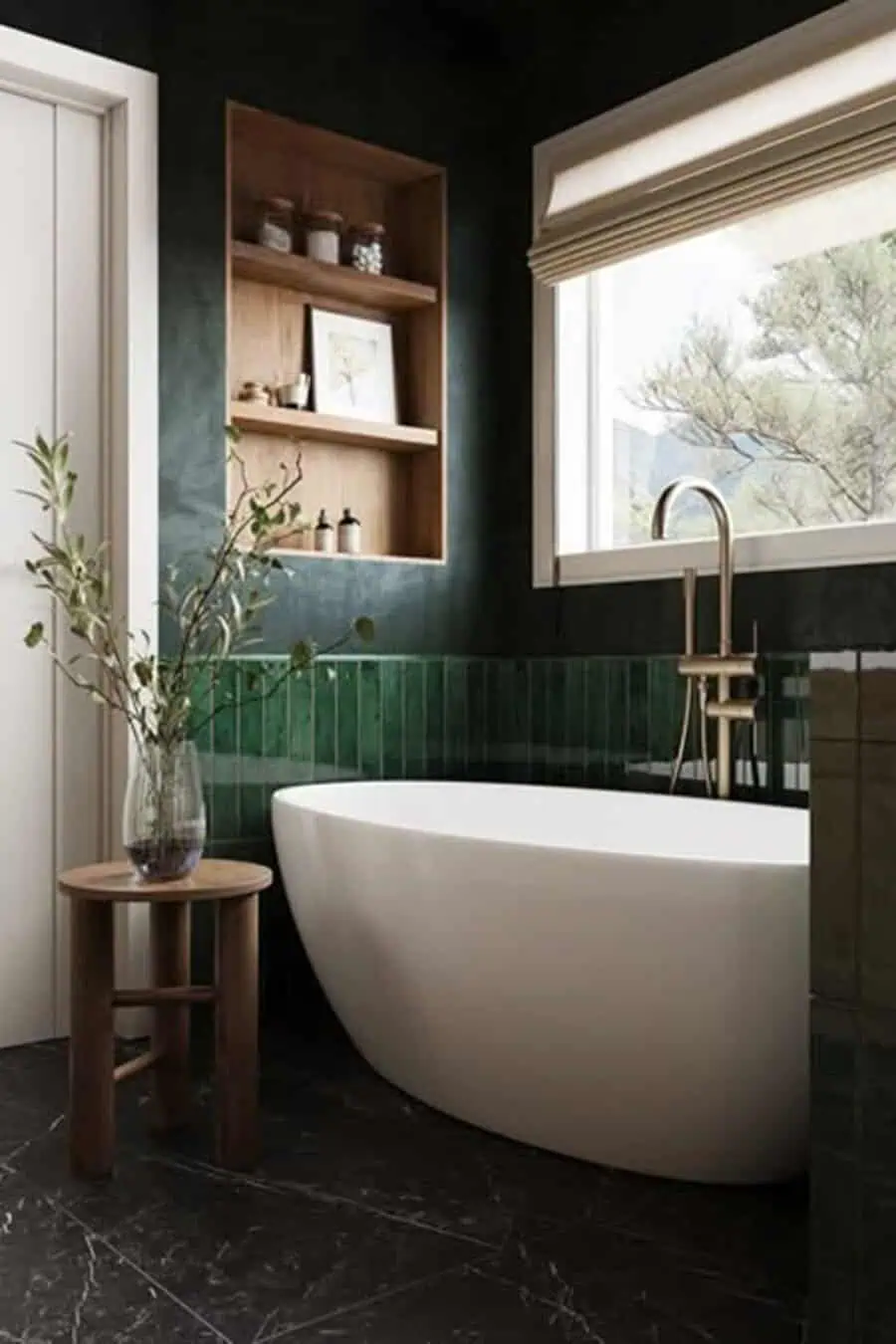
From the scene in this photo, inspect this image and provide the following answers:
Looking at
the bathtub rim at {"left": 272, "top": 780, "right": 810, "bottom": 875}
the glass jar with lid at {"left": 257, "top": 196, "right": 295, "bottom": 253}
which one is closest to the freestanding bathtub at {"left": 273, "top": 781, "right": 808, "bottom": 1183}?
the bathtub rim at {"left": 272, "top": 780, "right": 810, "bottom": 875}

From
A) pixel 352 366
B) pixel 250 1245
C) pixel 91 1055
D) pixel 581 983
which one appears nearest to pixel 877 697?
pixel 581 983

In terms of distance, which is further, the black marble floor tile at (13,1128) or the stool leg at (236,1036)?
the black marble floor tile at (13,1128)

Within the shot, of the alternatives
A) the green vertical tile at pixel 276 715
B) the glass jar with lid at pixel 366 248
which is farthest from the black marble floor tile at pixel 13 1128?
the glass jar with lid at pixel 366 248

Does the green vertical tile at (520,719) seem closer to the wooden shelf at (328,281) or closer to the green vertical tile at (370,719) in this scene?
the green vertical tile at (370,719)

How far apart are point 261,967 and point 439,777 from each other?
0.71 metres

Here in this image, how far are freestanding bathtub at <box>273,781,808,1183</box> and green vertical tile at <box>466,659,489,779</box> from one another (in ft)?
3.45

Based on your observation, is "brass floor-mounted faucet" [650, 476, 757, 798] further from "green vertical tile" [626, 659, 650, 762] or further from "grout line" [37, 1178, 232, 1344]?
"grout line" [37, 1178, 232, 1344]

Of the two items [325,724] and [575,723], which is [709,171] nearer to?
[575,723]

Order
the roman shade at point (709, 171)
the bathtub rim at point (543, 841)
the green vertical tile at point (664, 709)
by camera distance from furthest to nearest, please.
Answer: the green vertical tile at point (664, 709)
the roman shade at point (709, 171)
the bathtub rim at point (543, 841)

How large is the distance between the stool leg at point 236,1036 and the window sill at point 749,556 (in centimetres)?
144

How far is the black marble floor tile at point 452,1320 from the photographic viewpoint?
5.44 feet

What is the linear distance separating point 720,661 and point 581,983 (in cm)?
106

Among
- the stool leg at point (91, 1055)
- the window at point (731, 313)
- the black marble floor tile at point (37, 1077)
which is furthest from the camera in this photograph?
the window at point (731, 313)

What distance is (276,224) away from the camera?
11.1 ft
